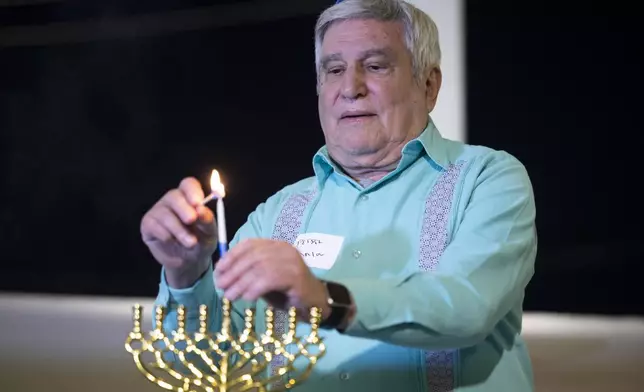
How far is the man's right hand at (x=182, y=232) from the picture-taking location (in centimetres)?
91

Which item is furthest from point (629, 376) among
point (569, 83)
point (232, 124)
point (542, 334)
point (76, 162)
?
point (76, 162)

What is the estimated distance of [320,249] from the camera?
1.22 m

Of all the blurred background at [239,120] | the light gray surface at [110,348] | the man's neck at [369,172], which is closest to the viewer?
the man's neck at [369,172]

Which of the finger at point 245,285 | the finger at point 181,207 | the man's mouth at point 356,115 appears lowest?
the finger at point 245,285

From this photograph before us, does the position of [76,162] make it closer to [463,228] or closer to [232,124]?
[232,124]

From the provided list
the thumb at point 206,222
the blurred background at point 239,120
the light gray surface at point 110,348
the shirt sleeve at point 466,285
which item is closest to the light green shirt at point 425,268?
the shirt sleeve at point 466,285

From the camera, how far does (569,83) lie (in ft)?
8.99

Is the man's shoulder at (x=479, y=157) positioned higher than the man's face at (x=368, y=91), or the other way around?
the man's face at (x=368, y=91)

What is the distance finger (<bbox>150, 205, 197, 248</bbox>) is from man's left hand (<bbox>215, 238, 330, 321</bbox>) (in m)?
0.10

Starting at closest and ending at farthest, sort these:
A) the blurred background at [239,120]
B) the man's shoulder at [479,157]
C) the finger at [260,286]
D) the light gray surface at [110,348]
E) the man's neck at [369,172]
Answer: the finger at [260,286] → the man's shoulder at [479,157] → the man's neck at [369,172] → the light gray surface at [110,348] → the blurred background at [239,120]

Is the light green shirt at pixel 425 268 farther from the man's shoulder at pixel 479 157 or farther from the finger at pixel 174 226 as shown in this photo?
the finger at pixel 174 226

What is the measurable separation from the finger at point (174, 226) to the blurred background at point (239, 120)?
5.02 feet

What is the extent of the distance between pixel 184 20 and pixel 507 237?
2.29 meters

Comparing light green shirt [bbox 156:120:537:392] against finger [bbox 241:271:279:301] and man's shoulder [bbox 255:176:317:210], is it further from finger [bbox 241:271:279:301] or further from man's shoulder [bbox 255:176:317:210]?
finger [bbox 241:271:279:301]
